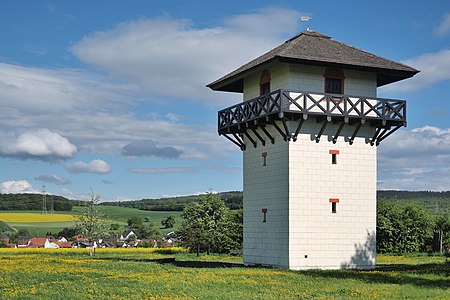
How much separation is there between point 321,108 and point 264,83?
4.23 m

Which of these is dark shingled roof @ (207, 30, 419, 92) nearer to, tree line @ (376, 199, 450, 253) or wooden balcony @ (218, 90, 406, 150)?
wooden balcony @ (218, 90, 406, 150)

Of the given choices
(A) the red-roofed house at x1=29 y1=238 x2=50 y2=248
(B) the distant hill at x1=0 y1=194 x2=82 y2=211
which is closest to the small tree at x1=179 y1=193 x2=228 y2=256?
(A) the red-roofed house at x1=29 y1=238 x2=50 y2=248

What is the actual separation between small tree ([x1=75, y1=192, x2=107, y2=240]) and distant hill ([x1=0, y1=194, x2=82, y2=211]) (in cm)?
5967

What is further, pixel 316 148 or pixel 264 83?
pixel 264 83

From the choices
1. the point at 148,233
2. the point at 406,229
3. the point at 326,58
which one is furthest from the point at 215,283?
the point at 148,233

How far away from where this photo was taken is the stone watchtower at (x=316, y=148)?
30.4 meters

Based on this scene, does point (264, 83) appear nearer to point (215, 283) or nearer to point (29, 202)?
point (215, 283)

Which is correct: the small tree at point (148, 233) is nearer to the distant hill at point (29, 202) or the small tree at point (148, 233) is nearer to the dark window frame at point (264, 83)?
the distant hill at point (29, 202)

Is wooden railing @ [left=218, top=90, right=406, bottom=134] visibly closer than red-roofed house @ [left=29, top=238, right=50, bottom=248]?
Yes

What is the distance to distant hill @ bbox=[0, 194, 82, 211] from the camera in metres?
116

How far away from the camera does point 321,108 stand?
30359mm

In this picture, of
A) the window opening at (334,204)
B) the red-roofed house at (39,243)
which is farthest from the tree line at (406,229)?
the red-roofed house at (39,243)

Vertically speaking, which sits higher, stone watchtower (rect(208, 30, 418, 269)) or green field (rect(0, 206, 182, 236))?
stone watchtower (rect(208, 30, 418, 269))

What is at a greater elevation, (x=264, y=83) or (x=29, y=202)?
(x=264, y=83)
